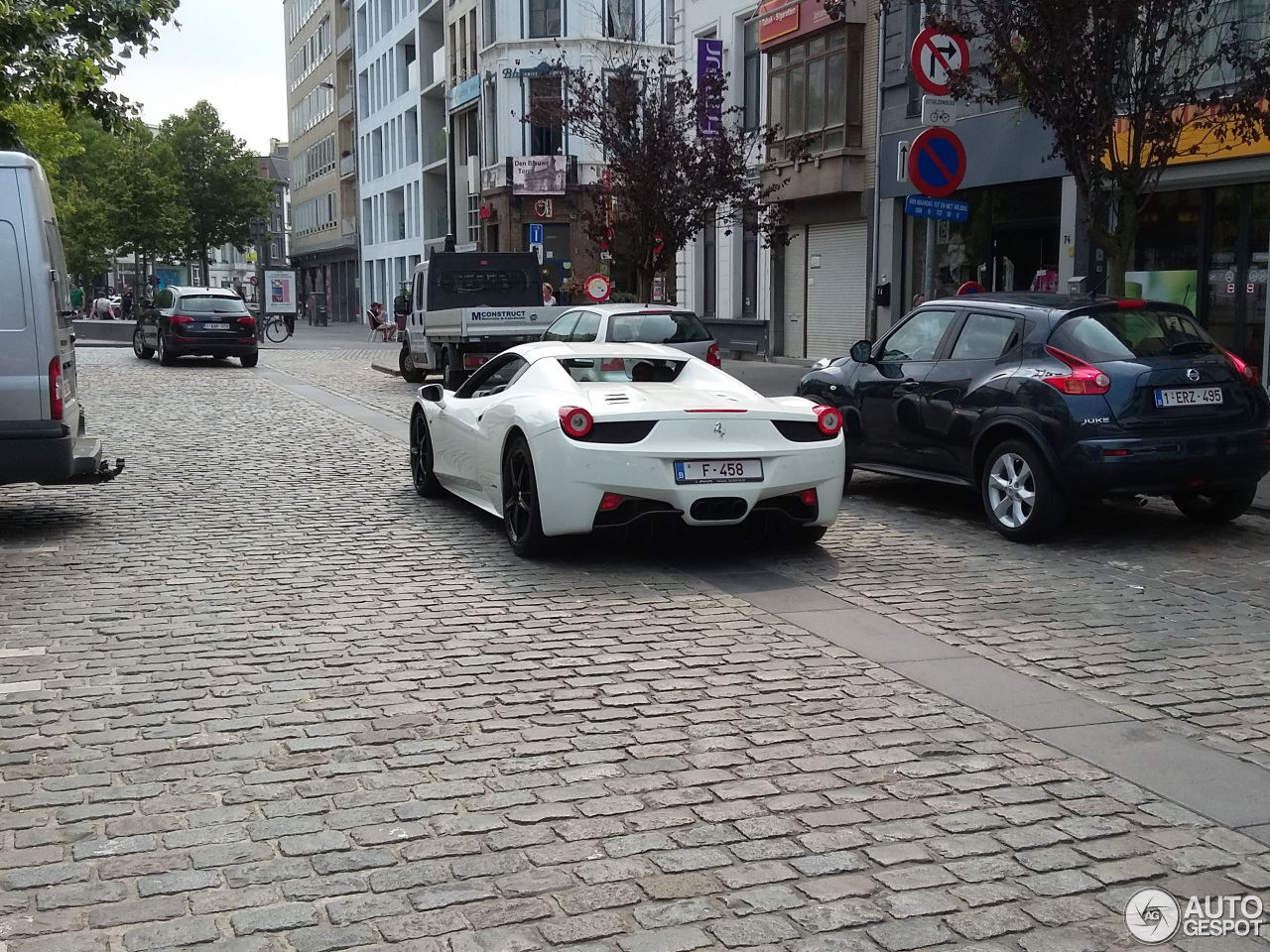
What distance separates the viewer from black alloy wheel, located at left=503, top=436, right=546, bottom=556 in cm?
833

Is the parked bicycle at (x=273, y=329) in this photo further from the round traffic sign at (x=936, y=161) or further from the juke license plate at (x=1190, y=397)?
the juke license plate at (x=1190, y=397)

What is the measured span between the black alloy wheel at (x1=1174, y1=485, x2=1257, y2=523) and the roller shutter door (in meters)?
17.3

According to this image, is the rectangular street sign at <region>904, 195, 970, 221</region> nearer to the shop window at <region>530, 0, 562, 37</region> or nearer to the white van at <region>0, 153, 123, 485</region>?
the white van at <region>0, 153, 123, 485</region>

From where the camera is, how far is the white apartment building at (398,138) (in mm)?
65188

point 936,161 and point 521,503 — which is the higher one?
point 936,161

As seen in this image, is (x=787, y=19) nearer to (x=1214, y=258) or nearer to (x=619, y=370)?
(x=1214, y=258)

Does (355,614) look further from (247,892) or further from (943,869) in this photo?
(943,869)

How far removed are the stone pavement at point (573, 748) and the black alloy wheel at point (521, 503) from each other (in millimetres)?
243

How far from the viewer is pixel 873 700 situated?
5590 millimetres

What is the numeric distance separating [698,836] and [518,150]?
51366mm

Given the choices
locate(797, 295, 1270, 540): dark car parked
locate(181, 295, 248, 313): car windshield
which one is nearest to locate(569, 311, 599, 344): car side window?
locate(797, 295, 1270, 540): dark car parked

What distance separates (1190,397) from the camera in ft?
29.5

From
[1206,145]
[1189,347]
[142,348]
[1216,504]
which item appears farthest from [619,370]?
[142,348]

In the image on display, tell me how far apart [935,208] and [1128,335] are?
626 cm
